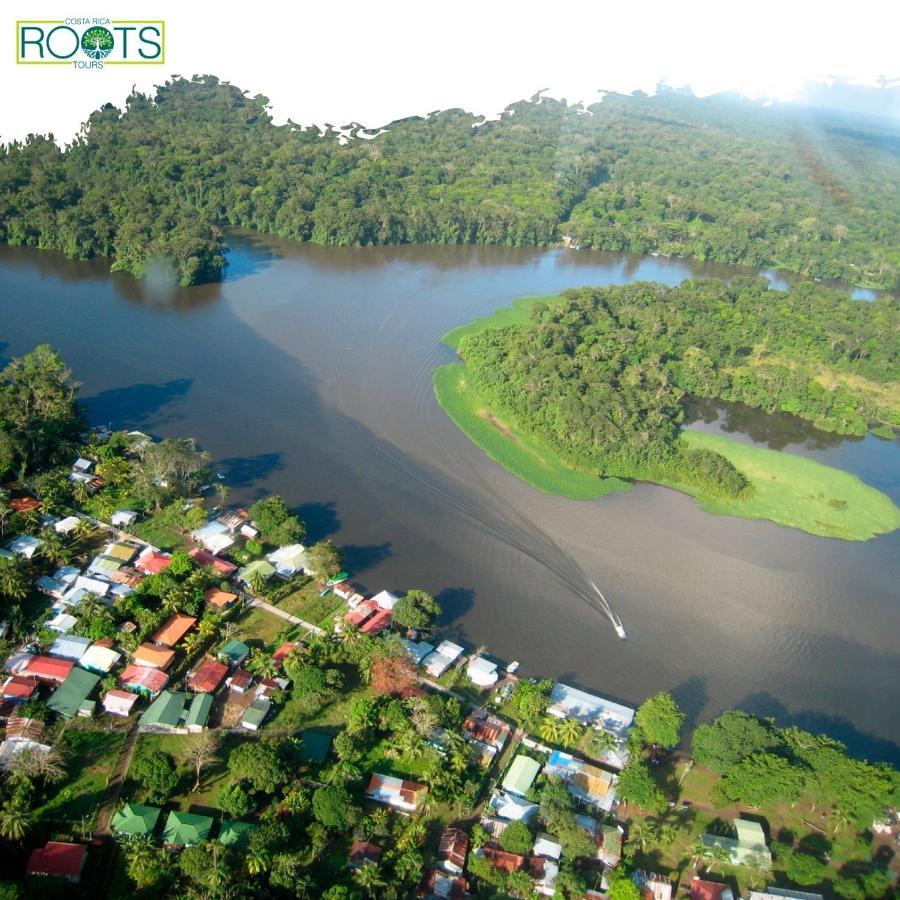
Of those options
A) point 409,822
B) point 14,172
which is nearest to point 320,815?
point 409,822

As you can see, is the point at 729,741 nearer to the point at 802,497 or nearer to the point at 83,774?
the point at 83,774

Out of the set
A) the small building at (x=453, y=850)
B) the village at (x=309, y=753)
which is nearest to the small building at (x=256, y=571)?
the village at (x=309, y=753)

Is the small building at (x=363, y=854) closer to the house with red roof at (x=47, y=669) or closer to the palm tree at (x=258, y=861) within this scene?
the palm tree at (x=258, y=861)

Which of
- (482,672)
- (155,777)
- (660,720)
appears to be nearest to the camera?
(155,777)

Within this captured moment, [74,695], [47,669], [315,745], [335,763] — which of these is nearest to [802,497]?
[335,763]

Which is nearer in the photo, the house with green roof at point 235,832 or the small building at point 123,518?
the house with green roof at point 235,832
